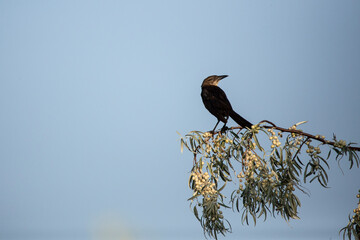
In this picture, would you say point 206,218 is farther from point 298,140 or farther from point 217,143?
point 298,140

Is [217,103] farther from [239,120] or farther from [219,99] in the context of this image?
[239,120]

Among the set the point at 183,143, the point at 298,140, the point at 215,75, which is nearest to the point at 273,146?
the point at 298,140

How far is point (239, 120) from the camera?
5.42m

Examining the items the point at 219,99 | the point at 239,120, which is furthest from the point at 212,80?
the point at 239,120

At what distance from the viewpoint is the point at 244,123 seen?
17.3ft

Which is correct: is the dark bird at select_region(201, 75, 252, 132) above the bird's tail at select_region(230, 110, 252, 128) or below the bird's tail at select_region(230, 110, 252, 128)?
above

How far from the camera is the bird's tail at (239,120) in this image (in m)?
5.19

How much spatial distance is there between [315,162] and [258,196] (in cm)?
71

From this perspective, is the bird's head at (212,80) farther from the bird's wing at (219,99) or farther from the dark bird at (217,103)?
the bird's wing at (219,99)

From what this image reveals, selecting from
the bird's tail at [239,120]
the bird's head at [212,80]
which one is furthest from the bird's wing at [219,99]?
the bird's head at [212,80]

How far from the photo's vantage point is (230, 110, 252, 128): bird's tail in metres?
5.19

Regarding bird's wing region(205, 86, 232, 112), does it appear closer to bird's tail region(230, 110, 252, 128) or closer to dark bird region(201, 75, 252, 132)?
dark bird region(201, 75, 252, 132)

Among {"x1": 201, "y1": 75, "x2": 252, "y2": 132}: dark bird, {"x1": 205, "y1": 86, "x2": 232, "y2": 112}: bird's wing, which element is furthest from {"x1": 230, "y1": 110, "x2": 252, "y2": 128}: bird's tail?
{"x1": 205, "y1": 86, "x2": 232, "y2": 112}: bird's wing

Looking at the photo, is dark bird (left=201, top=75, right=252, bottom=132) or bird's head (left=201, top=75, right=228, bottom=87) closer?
dark bird (left=201, top=75, right=252, bottom=132)
